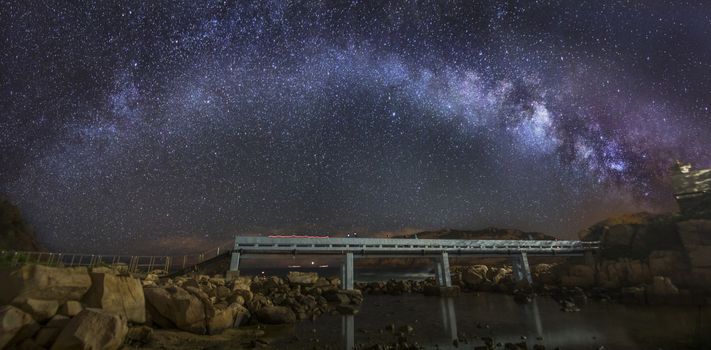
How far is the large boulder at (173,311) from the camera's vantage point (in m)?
14.7

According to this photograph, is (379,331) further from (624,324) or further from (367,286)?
(367,286)

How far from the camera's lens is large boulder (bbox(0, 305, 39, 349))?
944 centimetres

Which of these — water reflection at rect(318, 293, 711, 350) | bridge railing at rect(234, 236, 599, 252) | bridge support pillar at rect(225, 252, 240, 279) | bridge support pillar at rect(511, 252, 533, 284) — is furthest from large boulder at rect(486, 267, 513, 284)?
bridge support pillar at rect(225, 252, 240, 279)

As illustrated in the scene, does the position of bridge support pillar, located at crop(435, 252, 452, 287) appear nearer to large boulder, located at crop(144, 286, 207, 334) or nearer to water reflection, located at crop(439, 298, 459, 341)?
water reflection, located at crop(439, 298, 459, 341)

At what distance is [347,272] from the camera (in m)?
31.5


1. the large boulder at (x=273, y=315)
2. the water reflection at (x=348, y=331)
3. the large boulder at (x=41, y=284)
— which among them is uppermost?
the large boulder at (x=41, y=284)

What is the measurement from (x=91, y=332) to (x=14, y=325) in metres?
2.07

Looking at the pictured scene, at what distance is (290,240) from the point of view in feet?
99.0

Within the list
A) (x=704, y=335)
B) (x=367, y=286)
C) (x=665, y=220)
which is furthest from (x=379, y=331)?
(x=665, y=220)

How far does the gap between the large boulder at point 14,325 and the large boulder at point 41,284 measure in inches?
28.7

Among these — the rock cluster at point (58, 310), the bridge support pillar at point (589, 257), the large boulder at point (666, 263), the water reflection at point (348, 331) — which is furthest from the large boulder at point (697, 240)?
the rock cluster at point (58, 310)

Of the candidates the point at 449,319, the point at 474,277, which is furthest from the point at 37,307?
the point at 474,277

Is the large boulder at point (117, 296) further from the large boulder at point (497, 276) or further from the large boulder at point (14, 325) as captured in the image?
the large boulder at point (497, 276)

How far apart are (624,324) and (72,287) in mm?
29529
